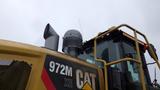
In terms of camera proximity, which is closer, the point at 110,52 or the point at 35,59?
the point at 35,59

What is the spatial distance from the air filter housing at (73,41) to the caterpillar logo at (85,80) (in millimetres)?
1122

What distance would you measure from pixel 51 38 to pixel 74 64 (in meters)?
1.23

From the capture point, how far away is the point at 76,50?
570 centimetres

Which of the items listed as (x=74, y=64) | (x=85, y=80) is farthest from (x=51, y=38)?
(x=85, y=80)

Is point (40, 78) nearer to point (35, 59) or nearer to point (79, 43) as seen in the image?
point (35, 59)

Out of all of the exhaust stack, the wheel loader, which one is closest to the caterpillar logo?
the wheel loader

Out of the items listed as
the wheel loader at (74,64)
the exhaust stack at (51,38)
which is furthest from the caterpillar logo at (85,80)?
the exhaust stack at (51,38)

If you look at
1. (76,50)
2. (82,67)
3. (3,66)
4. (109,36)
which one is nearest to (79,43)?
(76,50)

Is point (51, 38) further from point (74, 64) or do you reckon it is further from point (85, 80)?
point (85, 80)

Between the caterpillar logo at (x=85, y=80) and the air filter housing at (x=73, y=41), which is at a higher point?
the air filter housing at (x=73, y=41)

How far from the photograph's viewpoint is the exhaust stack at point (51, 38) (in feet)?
17.8

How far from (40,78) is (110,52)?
193 cm

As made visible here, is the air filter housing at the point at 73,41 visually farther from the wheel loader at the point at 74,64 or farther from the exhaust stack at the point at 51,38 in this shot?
the exhaust stack at the point at 51,38

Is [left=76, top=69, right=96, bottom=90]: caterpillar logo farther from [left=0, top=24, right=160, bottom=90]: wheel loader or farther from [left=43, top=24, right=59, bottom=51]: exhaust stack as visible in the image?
[left=43, top=24, right=59, bottom=51]: exhaust stack
